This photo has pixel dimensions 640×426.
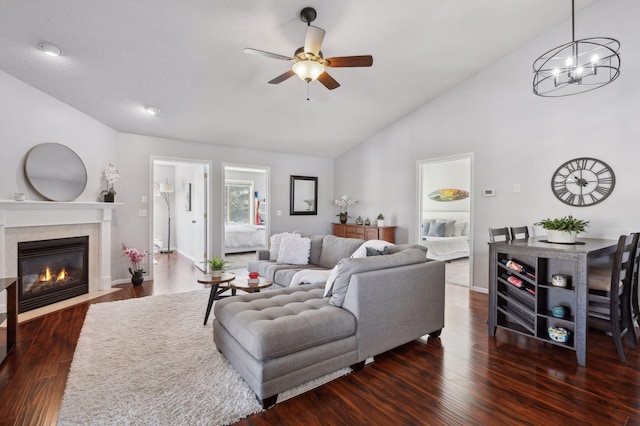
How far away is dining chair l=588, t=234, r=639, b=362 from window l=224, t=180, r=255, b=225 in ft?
26.1

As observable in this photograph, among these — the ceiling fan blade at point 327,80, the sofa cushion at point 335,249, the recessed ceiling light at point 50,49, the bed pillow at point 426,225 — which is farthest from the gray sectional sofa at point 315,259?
the bed pillow at point 426,225

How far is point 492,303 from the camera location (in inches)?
120

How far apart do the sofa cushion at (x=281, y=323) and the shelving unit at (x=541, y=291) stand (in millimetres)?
1711

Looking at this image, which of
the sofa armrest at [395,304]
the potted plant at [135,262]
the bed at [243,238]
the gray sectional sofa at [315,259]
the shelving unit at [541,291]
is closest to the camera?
the sofa armrest at [395,304]

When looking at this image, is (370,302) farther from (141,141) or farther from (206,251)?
(141,141)

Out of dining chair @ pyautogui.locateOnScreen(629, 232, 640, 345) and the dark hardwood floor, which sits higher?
dining chair @ pyautogui.locateOnScreen(629, 232, 640, 345)

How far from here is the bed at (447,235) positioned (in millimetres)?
6844

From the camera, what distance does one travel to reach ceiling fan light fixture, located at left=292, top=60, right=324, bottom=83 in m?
2.84

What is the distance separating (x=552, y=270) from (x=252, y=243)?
6665mm

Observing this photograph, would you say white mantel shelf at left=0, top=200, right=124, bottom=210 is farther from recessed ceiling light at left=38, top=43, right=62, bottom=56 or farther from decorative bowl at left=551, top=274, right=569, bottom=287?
decorative bowl at left=551, top=274, right=569, bottom=287

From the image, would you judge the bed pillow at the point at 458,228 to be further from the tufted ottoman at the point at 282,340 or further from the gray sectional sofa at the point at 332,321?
the tufted ottoman at the point at 282,340

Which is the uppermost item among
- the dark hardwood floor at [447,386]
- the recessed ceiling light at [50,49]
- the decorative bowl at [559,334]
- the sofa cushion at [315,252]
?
the recessed ceiling light at [50,49]

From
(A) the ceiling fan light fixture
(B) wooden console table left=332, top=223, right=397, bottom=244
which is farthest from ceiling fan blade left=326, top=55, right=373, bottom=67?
(B) wooden console table left=332, top=223, right=397, bottom=244

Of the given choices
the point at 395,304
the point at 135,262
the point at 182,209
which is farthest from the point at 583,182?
the point at 182,209
